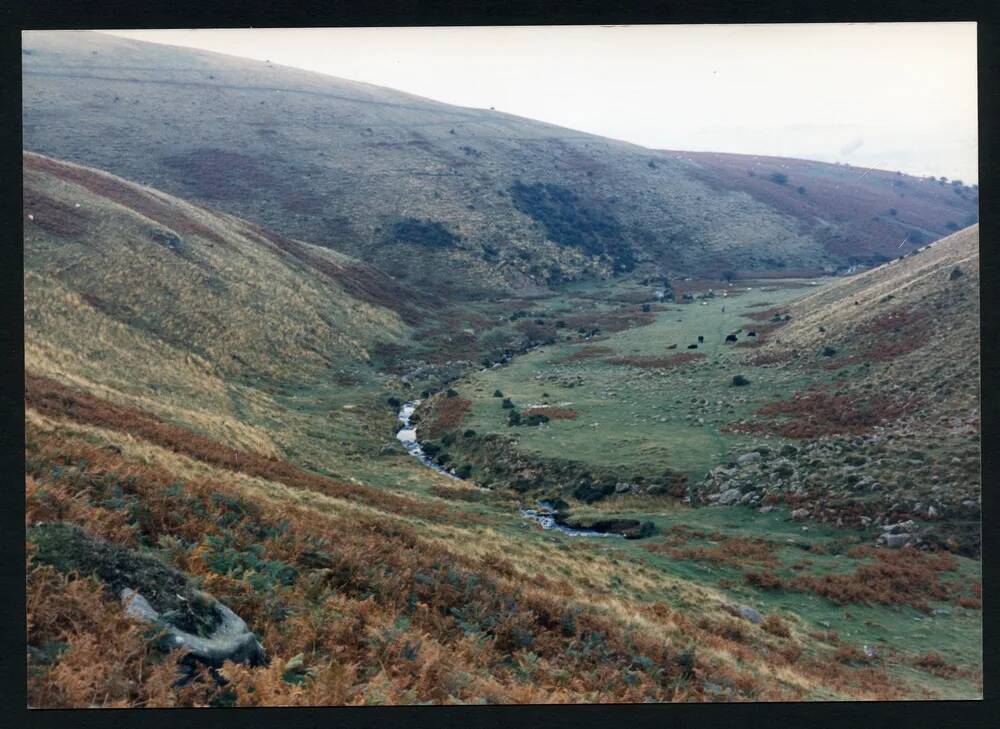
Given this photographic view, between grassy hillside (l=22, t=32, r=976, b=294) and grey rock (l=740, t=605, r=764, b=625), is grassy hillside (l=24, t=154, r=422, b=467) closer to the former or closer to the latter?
grey rock (l=740, t=605, r=764, b=625)

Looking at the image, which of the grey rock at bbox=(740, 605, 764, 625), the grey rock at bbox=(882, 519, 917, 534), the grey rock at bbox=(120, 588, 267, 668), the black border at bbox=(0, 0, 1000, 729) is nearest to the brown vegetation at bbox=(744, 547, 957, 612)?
the grey rock at bbox=(882, 519, 917, 534)

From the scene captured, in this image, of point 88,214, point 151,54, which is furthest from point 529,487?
point 151,54

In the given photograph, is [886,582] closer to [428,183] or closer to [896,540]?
[896,540]

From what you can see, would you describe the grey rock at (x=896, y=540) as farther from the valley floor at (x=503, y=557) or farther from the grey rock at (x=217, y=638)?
the grey rock at (x=217, y=638)

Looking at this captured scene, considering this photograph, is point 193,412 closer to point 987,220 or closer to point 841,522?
point 841,522

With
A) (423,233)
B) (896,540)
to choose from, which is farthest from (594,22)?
(423,233)

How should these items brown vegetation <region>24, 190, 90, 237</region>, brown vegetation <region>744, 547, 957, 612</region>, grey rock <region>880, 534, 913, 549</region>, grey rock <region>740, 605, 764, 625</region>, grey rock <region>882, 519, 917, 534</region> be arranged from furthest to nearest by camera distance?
brown vegetation <region>24, 190, 90, 237</region>
grey rock <region>882, 519, 917, 534</region>
grey rock <region>880, 534, 913, 549</region>
brown vegetation <region>744, 547, 957, 612</region>
grey rock <region>740, 605, 764, 625</region>
